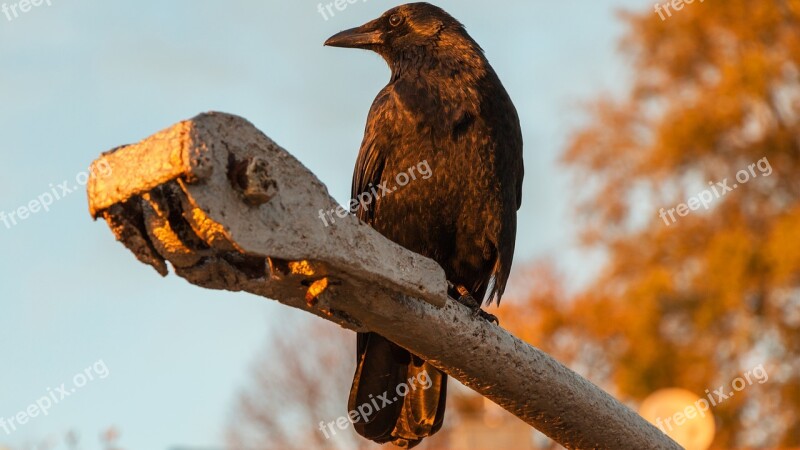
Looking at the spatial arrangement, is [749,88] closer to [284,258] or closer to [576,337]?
[576,337]

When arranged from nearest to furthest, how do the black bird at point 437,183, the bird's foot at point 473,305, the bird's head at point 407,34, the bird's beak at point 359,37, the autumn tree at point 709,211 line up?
the bird's foot at point 473,305 < the black bird at point 437,183 < the bird's head at point 407,34 < the bird's beak at point 359,37 < the autumn tree at point 709,211

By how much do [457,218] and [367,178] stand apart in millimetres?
451

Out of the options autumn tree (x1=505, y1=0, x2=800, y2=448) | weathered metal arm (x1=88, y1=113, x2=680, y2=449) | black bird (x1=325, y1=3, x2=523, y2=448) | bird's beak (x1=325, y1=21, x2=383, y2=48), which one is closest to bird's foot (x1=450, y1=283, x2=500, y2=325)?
black bird (x1=325, y1=3, x2=523, y2=448)

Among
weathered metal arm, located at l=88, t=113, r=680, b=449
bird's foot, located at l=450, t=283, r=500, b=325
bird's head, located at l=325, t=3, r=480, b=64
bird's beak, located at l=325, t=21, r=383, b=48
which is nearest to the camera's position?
weathered metal arm, located at l=88, t=113, r=680, b=449

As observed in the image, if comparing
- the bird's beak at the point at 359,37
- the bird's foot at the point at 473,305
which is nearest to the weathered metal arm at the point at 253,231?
the bird's foot at the point at 473,305

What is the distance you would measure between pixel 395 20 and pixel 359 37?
0.59 ft

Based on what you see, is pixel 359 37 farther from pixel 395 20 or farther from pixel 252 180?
pixel 252 180

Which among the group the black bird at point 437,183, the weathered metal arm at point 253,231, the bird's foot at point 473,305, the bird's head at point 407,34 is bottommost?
the weathered metal arm at point 253,231

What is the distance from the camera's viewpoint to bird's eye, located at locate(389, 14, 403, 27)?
5.15 m

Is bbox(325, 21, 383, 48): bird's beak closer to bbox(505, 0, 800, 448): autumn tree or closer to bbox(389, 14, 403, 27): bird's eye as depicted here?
bbox(389, 14, 403, 27): bird's eye

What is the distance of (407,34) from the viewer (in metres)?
5.04

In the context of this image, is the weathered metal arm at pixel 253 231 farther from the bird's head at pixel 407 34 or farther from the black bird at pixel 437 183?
the bird's head at pixel 407 34

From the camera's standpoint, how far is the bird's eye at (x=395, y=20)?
5.15 meters

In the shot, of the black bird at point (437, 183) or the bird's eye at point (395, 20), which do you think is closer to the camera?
the black bird at point (437, 183)
